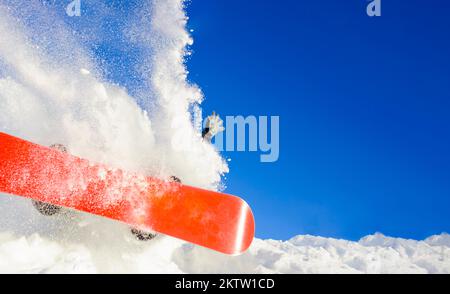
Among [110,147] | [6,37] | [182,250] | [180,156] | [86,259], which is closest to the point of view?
[86,259]

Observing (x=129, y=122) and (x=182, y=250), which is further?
(x=129, y=122)

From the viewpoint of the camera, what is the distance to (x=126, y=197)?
14.1 feet

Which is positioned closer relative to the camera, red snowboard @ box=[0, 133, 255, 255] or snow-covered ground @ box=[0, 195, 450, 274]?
red snowboard @ box=[0, 133, 255, 255]

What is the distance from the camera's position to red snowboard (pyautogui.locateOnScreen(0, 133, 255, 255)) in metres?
4.12

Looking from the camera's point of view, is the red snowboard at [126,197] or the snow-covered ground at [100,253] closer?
the red snowboard at [126,197]

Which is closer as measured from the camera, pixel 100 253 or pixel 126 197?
pixel 126 197

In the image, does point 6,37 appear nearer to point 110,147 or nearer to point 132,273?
point 110,147

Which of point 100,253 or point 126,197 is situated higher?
point 126,197

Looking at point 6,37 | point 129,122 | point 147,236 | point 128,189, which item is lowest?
point 147,236

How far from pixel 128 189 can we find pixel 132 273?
1746 mm

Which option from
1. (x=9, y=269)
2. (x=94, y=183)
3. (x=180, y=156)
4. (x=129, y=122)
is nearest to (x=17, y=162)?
(x=94, y=183)

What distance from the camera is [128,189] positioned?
4.31 m

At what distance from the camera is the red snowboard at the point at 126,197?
4121 mm

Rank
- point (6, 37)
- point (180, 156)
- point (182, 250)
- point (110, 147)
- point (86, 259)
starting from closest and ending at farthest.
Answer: point (86, 259)
point (110, 147)
point (182, 250)
point (6, 37)
point (180, 156)
